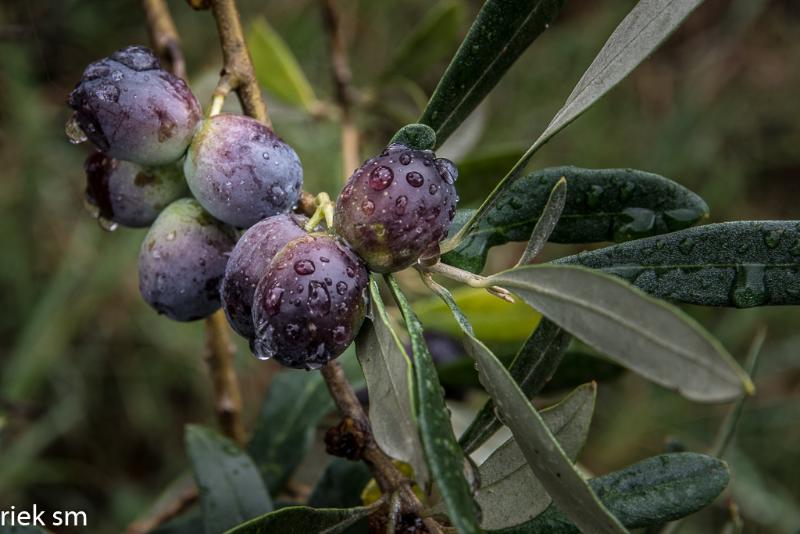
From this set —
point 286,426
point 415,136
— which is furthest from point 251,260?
point 286,426

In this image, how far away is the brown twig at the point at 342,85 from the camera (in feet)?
4.89

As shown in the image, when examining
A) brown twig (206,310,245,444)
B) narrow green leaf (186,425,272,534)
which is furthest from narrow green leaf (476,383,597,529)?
brown twig (206,310,245,444)

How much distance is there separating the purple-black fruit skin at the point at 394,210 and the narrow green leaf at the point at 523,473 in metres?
0.21

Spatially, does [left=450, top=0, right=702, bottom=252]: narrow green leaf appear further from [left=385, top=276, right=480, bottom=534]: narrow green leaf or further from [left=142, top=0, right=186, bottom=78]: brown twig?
[left=142, top=0, right=186, bottom=78]: brown twig

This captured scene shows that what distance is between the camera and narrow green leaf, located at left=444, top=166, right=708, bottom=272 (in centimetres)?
74

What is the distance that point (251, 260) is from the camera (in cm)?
67

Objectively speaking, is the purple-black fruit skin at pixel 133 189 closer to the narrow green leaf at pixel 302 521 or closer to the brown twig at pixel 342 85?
the narrow green leaf at pixel 302 521

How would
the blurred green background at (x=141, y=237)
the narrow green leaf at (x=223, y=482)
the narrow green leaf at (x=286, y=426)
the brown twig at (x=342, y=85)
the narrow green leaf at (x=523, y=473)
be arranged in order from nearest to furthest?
the narrow green leaf at (x=523, y=473) → the narrow green leaf at (x=223, y=482) → the narrow green leaf at (x=286, y=426) → the brown twig at (x=342, y=85) → the blurred green background at (x=141, y=237)

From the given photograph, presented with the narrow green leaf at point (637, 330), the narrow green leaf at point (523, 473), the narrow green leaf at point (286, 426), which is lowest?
the narrow green leaf at point (286, 426)

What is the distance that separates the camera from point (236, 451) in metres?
1.04

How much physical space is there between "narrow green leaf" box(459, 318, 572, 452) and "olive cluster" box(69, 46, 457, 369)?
7.1 inches

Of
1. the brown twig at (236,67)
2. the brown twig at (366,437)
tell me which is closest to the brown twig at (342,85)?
the brown twig at (236,67)

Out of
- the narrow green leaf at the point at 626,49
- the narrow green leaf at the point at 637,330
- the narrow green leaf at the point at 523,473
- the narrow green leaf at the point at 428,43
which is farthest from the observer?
the narrow green leaf at the point at 428,43

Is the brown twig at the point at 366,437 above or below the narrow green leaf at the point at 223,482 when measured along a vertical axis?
above
